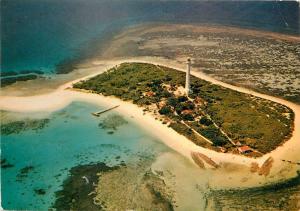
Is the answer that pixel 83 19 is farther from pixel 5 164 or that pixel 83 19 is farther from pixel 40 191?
pixel 40 191

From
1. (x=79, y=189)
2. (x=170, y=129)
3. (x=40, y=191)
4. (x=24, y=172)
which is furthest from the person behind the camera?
(x=170, y=129)

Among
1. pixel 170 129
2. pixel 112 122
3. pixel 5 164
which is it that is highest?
pixel 112 122

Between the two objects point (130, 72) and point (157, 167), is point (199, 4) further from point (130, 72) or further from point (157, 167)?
point (157, 167)

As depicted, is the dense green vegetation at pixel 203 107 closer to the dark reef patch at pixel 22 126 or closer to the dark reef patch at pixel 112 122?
the dark reef patch at pixel 112 122

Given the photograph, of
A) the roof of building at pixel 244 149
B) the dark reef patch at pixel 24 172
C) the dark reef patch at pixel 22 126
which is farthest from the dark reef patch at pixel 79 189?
the roof of building at pixel 244 149

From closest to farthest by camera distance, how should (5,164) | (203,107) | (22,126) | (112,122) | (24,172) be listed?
1. (24,172)
2. (5,164)
3. (22,126)
4. (112,122)
5. (203,107)

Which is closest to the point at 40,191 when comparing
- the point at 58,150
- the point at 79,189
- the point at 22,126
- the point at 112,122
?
the point at 79,189

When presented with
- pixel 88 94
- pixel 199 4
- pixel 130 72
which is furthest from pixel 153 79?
pixel 199 4
